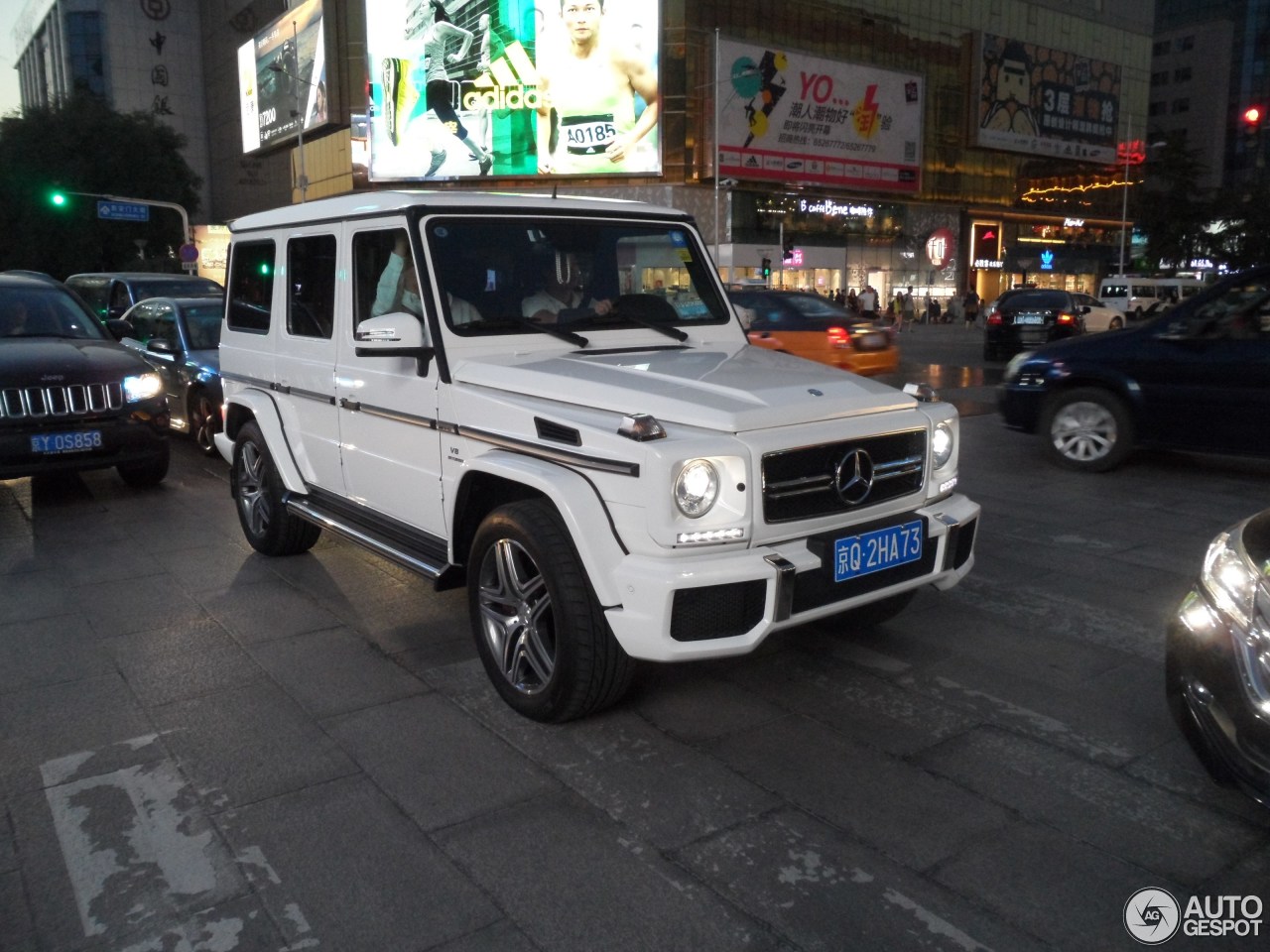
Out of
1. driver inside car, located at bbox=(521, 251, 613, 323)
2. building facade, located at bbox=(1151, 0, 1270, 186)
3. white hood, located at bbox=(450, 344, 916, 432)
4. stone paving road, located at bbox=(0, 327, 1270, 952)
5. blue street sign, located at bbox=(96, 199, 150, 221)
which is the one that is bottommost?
stone paving road, located at bbox=(0, 327, 1270, 952)

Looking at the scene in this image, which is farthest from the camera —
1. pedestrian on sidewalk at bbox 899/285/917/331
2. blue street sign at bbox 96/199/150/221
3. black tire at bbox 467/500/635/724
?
pedestrian on sidewalk at bbox 899/285/917/331

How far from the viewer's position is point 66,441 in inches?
306

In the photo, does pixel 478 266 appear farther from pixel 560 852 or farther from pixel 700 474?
pixel 560 852

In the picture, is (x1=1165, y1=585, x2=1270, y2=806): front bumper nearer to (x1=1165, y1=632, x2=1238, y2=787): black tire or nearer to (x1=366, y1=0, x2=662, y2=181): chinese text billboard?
(x1=1165, y1=632, x2=1238, y2=787): black tire

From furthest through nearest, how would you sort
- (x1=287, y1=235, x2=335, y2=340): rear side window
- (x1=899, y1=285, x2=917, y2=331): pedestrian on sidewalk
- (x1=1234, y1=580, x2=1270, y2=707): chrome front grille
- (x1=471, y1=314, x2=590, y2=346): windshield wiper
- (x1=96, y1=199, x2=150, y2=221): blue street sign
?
(x1=899, y1=285, x2=917, y2=331): pedestrian on sidewalk, (x1=96, y1=199, x2=150, y2=221): blue street sign, (x1=287, y1=235, x2=335, y2=340): rear side window, (x1=471, y1=314, x2=590, y2=346): windshield wiper, (x1=1234, y1=580, x2=1270, y2=707): chrome front grille

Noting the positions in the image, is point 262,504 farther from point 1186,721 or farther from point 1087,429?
point 1087,429

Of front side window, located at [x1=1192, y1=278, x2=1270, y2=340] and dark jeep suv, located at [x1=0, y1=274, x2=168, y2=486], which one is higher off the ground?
front side window, located at [x1=1192, y1=278, x2=1270, y2=340]

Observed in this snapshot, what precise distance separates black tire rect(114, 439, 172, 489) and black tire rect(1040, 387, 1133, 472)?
757 cm

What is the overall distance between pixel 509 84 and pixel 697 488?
43136 mm

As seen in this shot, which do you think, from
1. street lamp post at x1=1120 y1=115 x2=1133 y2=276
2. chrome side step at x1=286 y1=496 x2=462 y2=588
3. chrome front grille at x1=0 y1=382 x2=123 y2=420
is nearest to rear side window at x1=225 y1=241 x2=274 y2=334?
chrome side step at x1=286 y1=496 x2=462 y2=588

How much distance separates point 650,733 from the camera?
A: 12.7 ft

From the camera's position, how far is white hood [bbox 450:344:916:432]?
11.8 ft

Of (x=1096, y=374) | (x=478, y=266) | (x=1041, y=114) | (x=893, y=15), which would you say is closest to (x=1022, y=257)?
(x=1041, y=114)

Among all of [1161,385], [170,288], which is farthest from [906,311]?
[1161,385]
